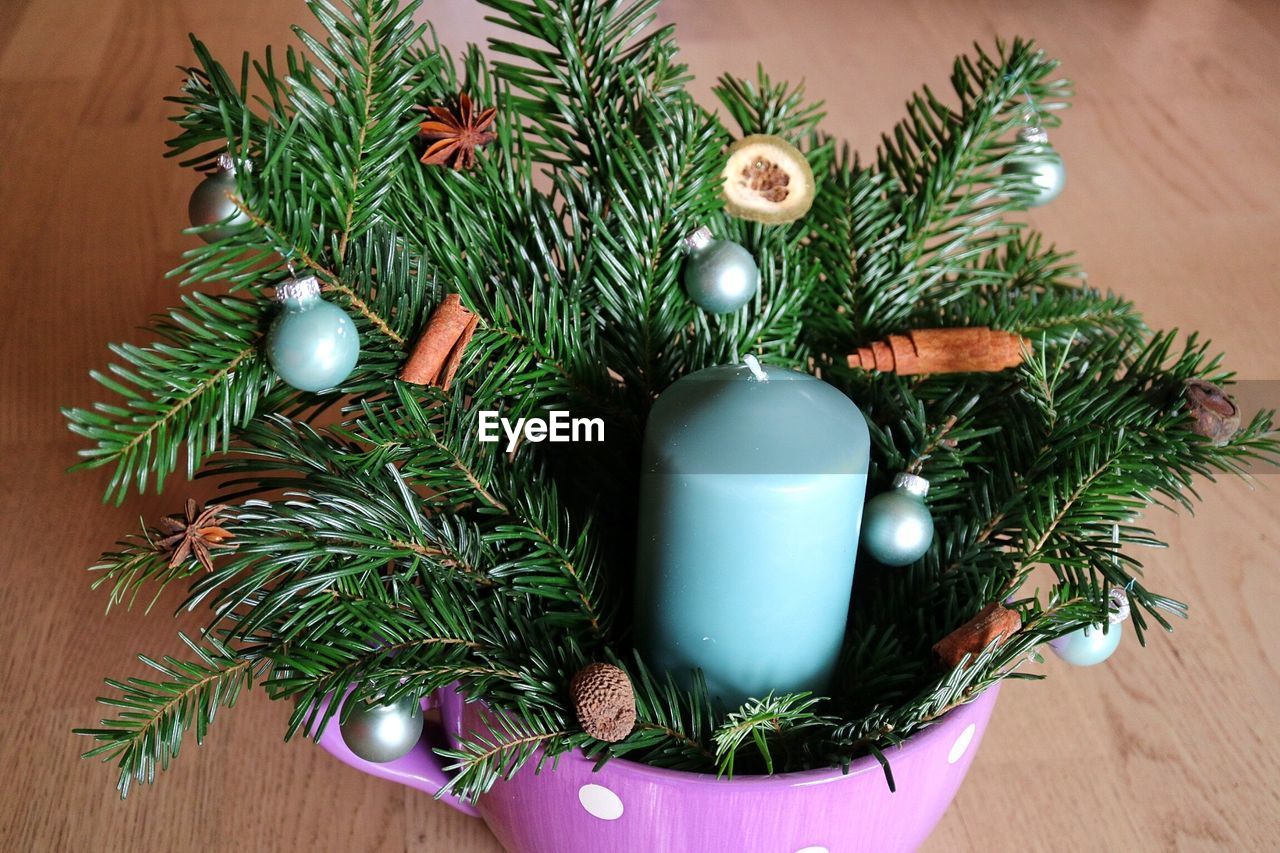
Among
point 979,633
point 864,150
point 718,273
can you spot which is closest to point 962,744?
point 979,633

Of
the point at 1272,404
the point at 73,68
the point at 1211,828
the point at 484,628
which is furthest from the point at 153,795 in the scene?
the point at 73,68

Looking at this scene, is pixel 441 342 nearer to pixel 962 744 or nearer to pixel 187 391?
pixel 187 391

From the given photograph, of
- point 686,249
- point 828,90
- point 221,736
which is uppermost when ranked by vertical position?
point 686,249

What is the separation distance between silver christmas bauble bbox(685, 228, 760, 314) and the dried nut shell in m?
0.02

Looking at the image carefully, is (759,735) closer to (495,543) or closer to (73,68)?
(495,543)

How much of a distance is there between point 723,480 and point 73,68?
768 millimetres

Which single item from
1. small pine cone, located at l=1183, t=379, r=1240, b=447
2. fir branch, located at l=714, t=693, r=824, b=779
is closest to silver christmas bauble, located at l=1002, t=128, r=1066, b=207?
small pine cone, located at l=1183, t=379, r=1240, b=447

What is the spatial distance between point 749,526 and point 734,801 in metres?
0.07

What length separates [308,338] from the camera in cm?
29

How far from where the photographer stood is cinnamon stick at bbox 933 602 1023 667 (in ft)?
1.06

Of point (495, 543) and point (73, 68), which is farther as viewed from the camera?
point (73, 68)

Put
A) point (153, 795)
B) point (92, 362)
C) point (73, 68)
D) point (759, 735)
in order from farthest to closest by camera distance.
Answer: point (73, 68) < point (92, 362) < point (153, 795) < point (759, 735)

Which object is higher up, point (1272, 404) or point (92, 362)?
point (1272, 404)

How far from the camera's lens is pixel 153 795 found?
43 cm
